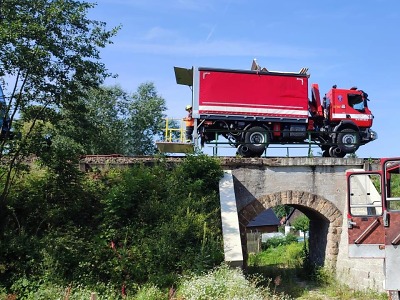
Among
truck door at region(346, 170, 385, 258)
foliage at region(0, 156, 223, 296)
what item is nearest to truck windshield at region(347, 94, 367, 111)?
foliage at region(0, 156, 223, 296)

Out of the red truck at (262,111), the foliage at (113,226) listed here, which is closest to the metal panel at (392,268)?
the foliage at (113,226)

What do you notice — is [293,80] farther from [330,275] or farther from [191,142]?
[330,275]

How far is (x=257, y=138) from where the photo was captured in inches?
519

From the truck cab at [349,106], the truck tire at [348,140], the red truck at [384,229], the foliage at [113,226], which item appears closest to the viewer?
the red truck at [384,229]

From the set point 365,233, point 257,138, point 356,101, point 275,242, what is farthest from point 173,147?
point 275,242

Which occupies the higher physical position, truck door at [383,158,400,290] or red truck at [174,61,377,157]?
red truck at [174,61,377,157]

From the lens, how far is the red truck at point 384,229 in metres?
6.03

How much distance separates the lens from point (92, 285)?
8.54m

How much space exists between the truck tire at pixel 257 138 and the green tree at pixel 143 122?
1493 centimetres

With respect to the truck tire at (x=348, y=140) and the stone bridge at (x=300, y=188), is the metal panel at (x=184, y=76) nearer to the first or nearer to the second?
the stone bridge at (x=300, y=188)

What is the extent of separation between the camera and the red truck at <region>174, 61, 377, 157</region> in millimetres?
13125

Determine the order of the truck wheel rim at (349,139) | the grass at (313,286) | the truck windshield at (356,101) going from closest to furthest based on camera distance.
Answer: the grass at (313,286) → the truck wheel rim at (349,139) → the truck windshield at (356,101)

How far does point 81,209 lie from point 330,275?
7.44 meters

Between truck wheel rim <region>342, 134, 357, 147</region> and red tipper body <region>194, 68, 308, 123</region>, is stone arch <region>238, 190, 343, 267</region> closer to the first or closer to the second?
truck wheel rim <region>342, 134, 357, 147</region>
